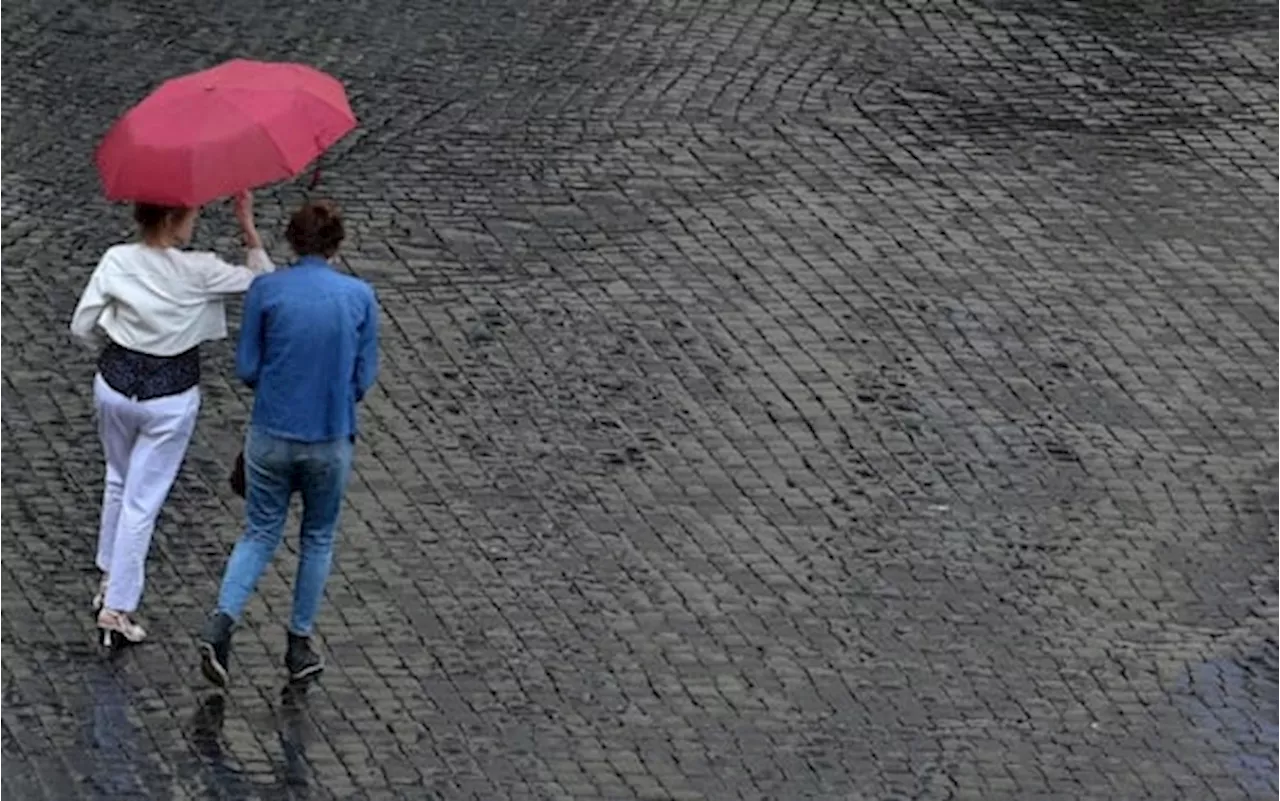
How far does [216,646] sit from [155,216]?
1.34m

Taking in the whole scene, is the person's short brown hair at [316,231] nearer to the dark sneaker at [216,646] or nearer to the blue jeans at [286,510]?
the blue jeans at [286,510]

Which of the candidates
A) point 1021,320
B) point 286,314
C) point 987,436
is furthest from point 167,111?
point 1021,320

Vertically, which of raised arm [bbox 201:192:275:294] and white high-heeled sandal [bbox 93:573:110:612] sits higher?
raised arm [bbox 201:192:275:294]

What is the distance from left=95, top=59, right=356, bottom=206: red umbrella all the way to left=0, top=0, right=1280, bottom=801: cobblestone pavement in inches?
62.6

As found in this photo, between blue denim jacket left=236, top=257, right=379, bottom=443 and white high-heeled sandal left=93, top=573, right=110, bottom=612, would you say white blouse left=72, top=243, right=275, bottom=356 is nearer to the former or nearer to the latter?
blue denim jacket left=236, top=257, right=379, bottom=443

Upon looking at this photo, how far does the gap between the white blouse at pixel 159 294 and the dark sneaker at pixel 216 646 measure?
2.77ft

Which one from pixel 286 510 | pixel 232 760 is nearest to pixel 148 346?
pixel 286 510

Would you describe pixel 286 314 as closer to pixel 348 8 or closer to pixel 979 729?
pixel 979 729

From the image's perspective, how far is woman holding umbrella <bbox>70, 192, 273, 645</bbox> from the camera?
9.19 m

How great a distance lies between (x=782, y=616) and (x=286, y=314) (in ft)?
6.93

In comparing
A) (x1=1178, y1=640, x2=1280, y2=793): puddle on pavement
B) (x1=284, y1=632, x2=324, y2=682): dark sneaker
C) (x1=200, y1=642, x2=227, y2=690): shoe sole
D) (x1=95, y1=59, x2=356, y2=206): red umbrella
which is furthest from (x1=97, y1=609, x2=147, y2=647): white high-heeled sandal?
(x1=1178, y1=640, x2=1280, y2=793): puddle on pavement

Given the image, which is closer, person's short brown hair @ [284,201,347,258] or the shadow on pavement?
the shadow on pavement

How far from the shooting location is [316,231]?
29.6ft

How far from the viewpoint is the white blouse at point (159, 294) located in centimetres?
918
